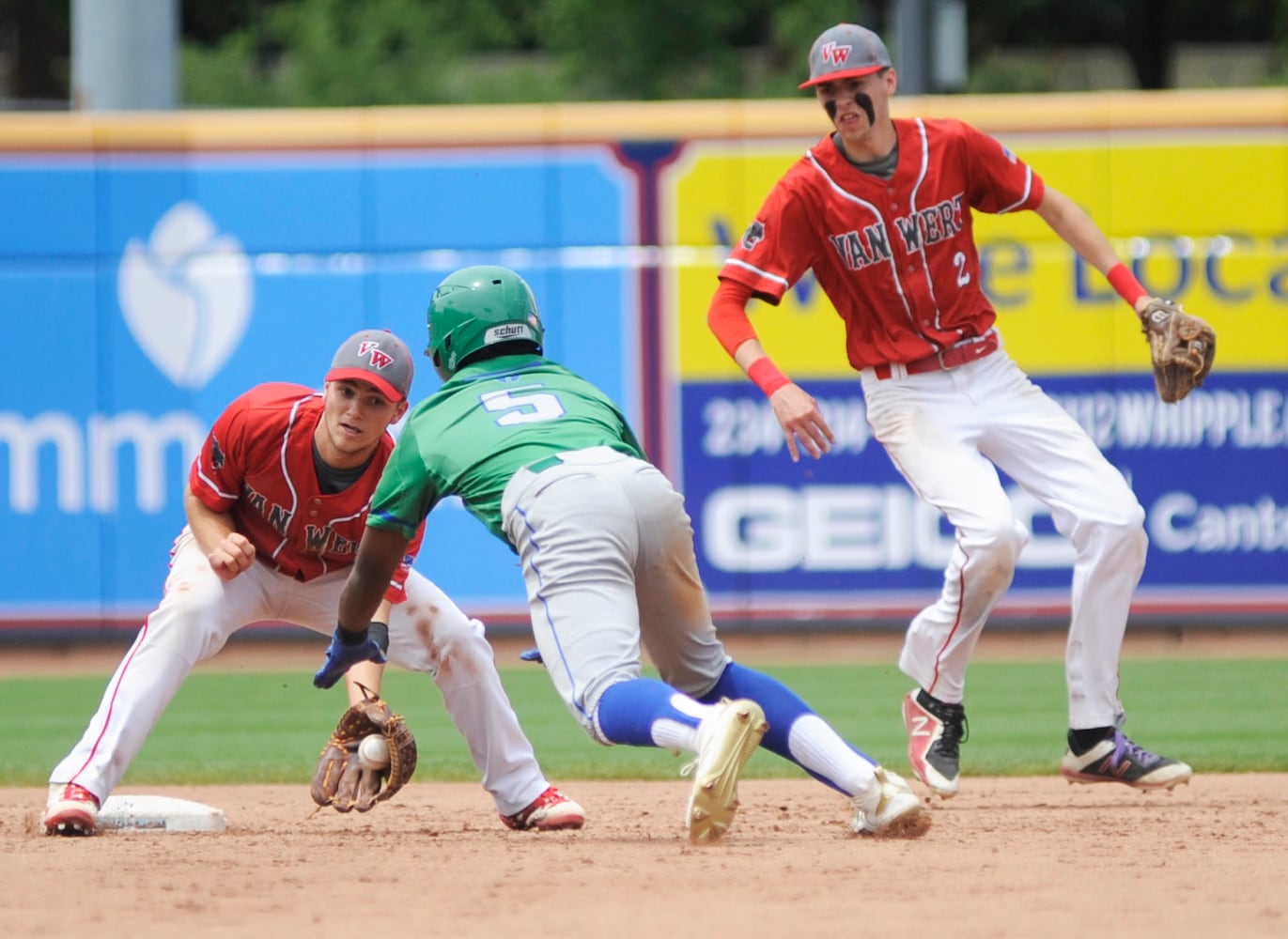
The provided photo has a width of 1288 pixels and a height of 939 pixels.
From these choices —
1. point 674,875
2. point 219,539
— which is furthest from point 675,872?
point 219,539

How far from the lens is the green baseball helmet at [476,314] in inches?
185

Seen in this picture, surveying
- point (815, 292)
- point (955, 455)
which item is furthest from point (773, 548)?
point (955, 455)

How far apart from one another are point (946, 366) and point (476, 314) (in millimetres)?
1596

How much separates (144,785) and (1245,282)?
693 cm

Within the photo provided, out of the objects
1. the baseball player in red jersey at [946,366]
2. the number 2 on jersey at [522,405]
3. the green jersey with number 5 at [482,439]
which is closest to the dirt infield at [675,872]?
the baseball player in red jersey at [946,366]

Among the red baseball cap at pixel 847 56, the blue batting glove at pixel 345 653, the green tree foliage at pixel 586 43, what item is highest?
the green tree foliage at pixel 586 43

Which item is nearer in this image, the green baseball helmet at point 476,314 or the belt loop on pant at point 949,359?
the green baseball helmet at point 476,314

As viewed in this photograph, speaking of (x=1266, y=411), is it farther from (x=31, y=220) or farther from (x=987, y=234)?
(x=31, y=220)

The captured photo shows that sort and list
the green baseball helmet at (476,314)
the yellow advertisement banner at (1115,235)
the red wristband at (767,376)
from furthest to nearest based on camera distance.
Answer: the yellow advertisement banner at (1115,235) < the red wristband at (767,376) < the green baseball helmet at (476,314)

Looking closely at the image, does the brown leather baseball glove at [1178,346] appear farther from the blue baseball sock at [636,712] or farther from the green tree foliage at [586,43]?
the green tree foliage at [586,43]

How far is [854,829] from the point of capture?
4812mm

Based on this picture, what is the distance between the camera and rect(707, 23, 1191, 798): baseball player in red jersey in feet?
17.9

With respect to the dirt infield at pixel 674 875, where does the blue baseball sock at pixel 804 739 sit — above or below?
above

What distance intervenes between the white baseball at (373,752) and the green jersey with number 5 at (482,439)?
783mm
